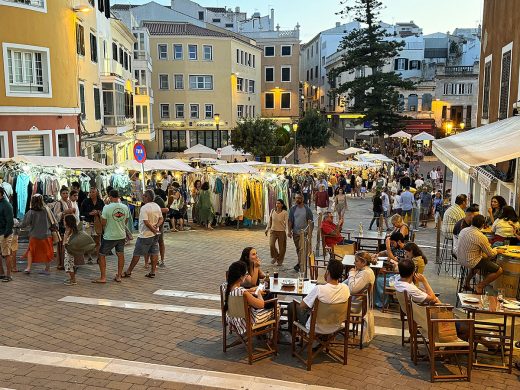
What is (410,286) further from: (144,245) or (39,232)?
(39,232)

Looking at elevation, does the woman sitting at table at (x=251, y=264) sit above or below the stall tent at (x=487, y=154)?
below

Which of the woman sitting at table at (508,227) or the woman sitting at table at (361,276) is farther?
the woman sitting at table at (508,227)

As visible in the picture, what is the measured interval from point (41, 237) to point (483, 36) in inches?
633

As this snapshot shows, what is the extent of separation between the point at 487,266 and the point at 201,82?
152 feet

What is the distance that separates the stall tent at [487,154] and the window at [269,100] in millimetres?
48699

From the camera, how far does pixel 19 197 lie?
13.6 m

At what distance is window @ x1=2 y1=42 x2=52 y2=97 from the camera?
59.4 ft

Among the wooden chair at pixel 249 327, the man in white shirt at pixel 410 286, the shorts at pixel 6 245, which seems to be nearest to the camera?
the wooden chair at pixel 249 327

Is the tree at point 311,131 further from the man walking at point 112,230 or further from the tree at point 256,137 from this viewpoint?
the man walking at point 112,230

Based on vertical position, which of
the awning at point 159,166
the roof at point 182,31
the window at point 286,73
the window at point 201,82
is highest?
the roof at point 182,31

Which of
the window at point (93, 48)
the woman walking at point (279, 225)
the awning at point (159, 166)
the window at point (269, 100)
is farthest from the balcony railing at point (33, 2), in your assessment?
the window at point (269, 100)

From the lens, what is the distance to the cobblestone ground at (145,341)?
21.5 ft

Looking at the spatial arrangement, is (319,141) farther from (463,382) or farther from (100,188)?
(463,382)

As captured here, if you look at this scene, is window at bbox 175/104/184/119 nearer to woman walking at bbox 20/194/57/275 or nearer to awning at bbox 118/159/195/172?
awning at bbox 118/159/195/172
